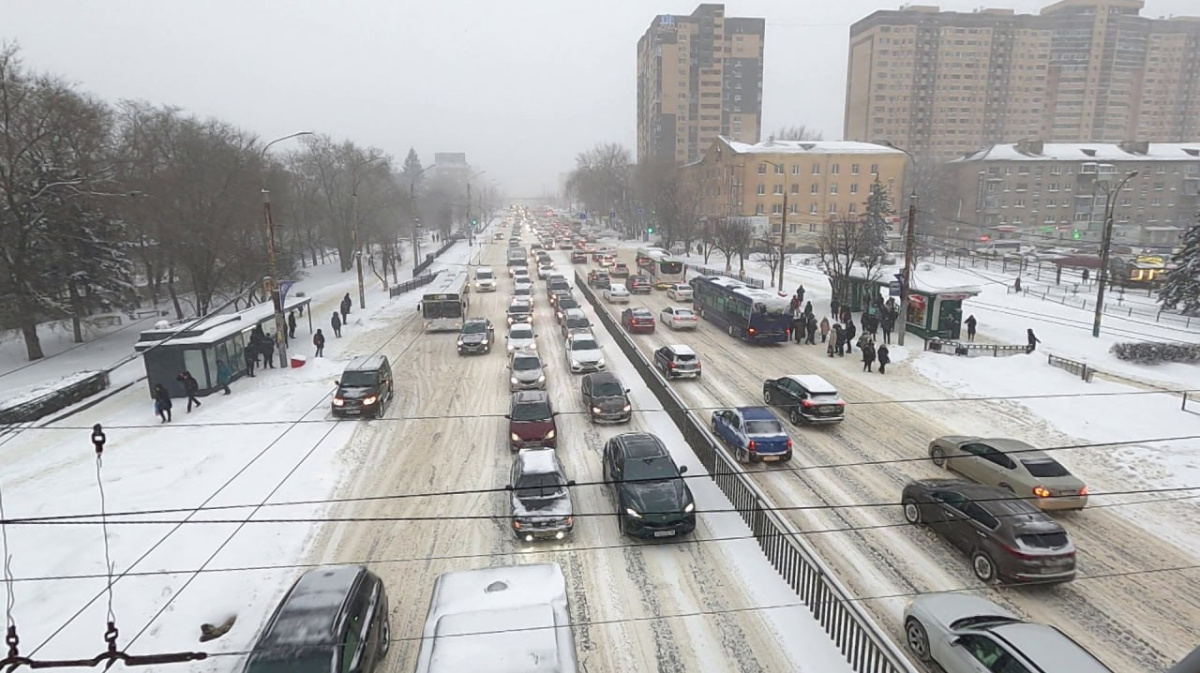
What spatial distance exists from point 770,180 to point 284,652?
88.5 metres

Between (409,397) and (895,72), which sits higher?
(895,72)

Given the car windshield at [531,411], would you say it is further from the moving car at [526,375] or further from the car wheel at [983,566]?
the car wheel at [983,566]

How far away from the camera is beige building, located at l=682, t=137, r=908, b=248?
88.3 m

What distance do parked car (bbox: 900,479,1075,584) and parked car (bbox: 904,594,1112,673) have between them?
2150mm

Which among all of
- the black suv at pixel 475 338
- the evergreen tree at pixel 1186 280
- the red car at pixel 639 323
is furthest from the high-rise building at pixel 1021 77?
the black suv at pixel 475 338

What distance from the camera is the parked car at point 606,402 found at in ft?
66.5

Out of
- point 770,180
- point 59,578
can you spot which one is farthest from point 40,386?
point 770,180

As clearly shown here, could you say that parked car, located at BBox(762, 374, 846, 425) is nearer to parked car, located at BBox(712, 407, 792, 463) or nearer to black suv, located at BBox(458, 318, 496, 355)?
parked car, located at BBox(712, 407, 792, 463)

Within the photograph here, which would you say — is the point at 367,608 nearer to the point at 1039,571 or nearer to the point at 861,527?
the point at 861,527

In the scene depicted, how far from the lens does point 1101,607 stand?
1120 cm

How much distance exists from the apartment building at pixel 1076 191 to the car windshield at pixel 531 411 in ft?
292

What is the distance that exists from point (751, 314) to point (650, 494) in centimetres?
1871

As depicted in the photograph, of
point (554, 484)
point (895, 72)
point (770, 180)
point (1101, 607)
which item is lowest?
point (1101, 607)

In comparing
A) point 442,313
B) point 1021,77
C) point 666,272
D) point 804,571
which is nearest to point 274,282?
point 442,313
